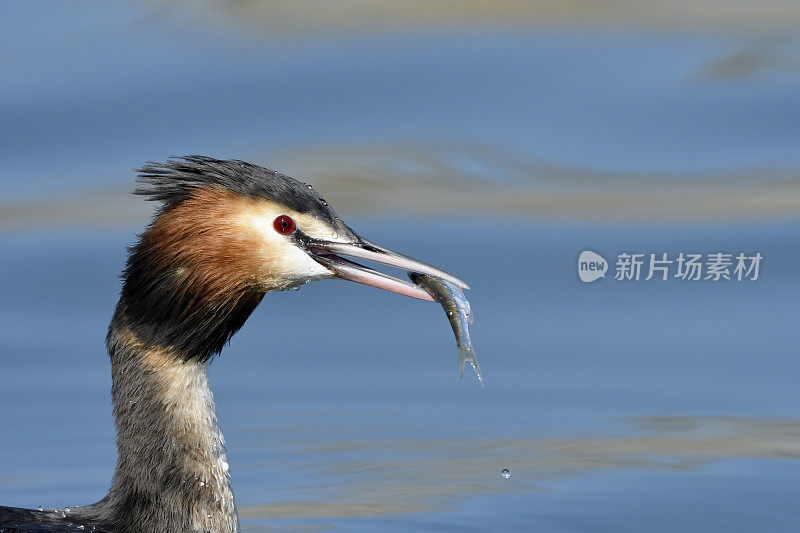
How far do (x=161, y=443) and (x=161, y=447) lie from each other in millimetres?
14

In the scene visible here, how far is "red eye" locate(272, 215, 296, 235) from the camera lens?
624 centimetres

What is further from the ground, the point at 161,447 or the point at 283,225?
the point at 283,225

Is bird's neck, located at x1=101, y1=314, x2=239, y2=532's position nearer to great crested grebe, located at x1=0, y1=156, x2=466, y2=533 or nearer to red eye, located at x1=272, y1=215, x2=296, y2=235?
great crested grebe, located at x1=0, y1=156, x2=466, y2=533

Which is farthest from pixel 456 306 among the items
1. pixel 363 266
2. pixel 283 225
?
pixel 283 225

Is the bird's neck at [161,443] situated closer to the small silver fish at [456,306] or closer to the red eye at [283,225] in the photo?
the red eye at [283,225]

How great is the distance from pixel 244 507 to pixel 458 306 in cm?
231

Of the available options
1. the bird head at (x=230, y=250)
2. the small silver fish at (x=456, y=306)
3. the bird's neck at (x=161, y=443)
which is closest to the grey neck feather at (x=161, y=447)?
the bird's neck at (x=161, y=443)

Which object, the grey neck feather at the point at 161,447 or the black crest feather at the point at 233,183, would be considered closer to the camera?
the black crest feather at the point at 233,183

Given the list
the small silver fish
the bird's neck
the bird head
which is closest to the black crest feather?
the bird head

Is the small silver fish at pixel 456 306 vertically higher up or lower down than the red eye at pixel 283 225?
lower down

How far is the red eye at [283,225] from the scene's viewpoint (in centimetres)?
624

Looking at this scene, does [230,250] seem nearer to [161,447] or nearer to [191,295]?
[191,295]

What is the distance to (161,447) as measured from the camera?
643cm

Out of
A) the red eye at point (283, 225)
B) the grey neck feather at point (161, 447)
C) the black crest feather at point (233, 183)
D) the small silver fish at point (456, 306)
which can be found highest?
the black crest feather at point (233, 183)
